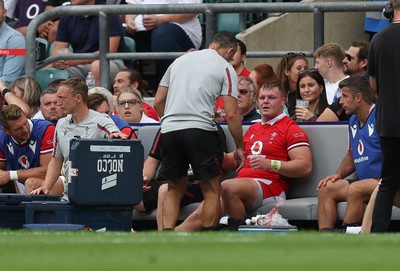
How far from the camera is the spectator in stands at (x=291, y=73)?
13.8m

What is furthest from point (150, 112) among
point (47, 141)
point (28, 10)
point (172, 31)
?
point (28, 10)

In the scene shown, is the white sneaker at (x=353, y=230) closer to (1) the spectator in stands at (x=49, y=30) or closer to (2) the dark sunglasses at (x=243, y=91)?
(2) the dark sunglasses at (x=243, y=91)

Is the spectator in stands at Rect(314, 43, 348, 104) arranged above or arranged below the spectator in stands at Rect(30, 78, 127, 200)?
above

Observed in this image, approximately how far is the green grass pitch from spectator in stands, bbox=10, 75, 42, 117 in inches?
239

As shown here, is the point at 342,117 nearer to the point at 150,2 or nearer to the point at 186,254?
the point at 150,2

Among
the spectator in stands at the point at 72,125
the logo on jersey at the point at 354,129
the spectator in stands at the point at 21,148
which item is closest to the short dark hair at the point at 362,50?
the logo on jersey at the point at 354,129

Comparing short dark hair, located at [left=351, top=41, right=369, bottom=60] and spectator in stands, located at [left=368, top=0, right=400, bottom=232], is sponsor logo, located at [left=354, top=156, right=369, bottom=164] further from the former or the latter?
short dark hair, located at [left=351, top=41, right=369, bottom=60]

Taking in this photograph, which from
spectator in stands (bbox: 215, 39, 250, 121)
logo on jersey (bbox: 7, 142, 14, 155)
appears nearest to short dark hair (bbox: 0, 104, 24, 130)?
logo on jersey (bbox: 7, 142, 14, 155)

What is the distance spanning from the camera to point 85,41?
16109 millimetres

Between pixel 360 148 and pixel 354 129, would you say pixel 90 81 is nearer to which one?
pixel 354 129

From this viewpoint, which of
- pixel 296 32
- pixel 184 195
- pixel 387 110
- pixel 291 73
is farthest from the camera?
pixel 296 32

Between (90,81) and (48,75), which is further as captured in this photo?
(48,75)

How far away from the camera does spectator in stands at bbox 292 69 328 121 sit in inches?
515

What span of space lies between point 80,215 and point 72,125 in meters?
1.22
